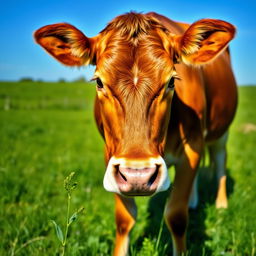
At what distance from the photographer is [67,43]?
2.61 meters

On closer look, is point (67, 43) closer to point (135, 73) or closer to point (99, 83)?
point (99, 83)

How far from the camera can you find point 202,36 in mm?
2598

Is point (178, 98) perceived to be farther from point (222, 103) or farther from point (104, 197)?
point (104, 197)

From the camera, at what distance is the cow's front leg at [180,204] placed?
9.81 feet

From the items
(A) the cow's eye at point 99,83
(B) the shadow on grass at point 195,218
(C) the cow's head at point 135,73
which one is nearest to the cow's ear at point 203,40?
(C) the cow's head at point 135,73

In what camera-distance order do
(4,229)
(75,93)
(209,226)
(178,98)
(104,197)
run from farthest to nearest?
(75,93) < (104,197) < (209,226) < (4,229) < (178,98)

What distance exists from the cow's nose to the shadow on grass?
1130 mm

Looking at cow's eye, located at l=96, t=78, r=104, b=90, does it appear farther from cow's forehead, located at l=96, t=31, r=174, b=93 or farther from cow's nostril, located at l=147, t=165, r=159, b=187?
cow's nostril, located at l=147, t=165, r=159, b=187

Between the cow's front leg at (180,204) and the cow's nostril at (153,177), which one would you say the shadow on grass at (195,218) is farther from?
the cow's nostril at (153,177)

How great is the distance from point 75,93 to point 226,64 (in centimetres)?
4368

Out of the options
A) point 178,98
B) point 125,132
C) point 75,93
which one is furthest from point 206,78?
point 75,93

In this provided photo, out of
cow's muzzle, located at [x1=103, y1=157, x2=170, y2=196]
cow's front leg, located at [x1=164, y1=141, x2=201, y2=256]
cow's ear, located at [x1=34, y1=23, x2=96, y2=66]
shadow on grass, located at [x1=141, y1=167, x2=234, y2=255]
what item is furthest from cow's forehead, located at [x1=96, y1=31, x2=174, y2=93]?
shadow on grass, located at [x1=141, y1=167, x2=234, y2=255]

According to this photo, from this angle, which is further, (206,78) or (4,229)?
(206,78)

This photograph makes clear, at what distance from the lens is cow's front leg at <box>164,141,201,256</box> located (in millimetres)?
2990
